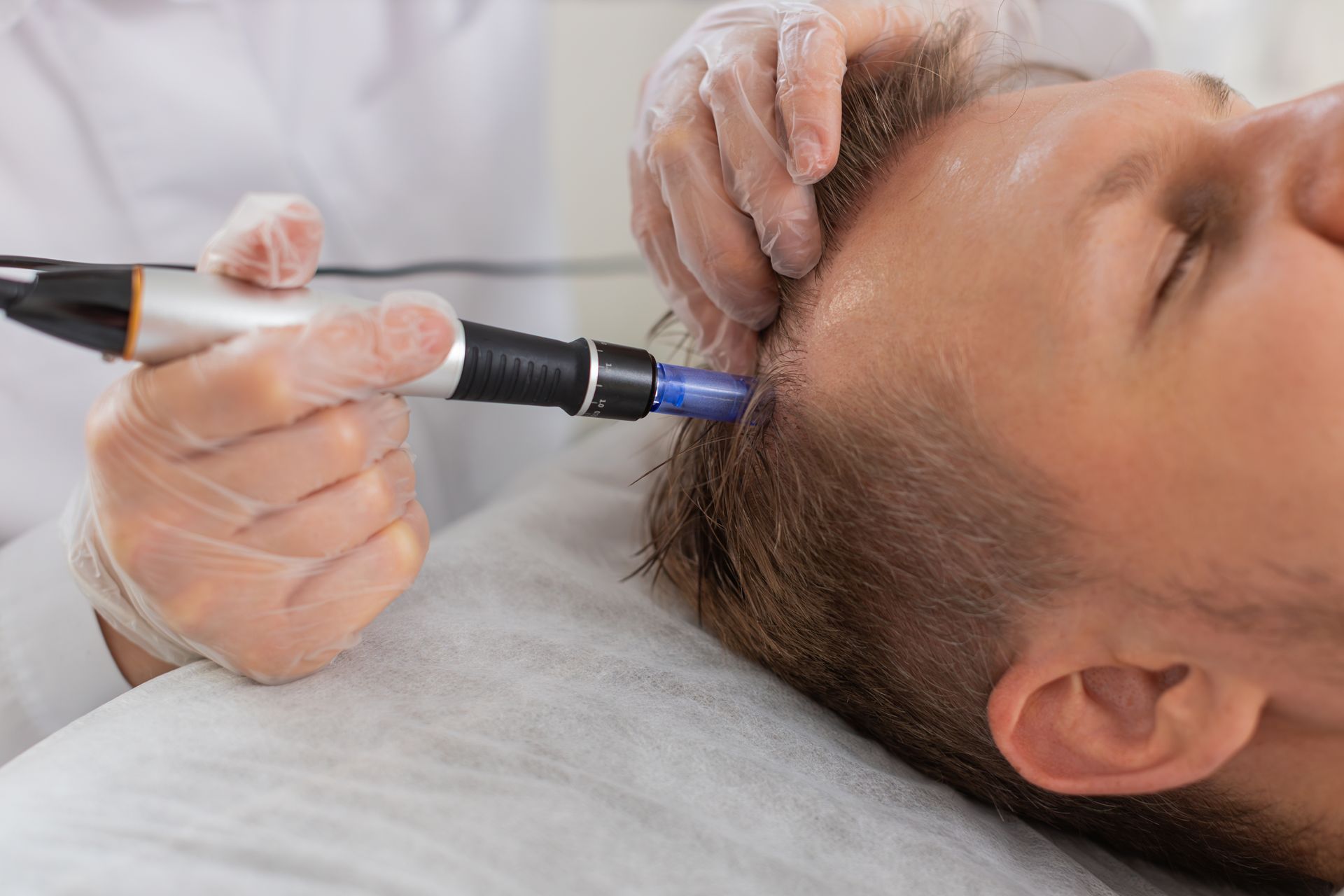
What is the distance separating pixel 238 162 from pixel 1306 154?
1.08 meters

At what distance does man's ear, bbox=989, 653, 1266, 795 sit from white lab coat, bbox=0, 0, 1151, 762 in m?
0.84

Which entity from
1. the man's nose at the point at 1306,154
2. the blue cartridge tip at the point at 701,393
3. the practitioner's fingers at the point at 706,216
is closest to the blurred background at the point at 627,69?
the practitioner's fingers at the point at 706,216

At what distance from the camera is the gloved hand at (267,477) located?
62 cm

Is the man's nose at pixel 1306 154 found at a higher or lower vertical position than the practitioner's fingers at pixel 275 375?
higher

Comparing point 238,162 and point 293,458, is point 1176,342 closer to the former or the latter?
point 293,458

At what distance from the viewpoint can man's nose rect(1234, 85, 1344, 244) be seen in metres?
0.63

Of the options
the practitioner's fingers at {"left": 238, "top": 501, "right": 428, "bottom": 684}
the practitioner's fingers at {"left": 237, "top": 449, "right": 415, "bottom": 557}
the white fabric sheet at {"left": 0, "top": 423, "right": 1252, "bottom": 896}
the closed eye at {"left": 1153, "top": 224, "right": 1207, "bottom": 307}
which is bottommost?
the white fabric sheet at {"left": 0, "top": 423, "right": 1252, "bottom": 896}

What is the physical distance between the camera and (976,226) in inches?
27.8

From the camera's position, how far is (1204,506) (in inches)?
24.7

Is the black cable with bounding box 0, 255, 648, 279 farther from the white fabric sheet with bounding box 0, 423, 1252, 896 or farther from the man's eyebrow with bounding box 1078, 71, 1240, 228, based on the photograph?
the man's eyebrow with bounding box 1078, 71, 1240, 228

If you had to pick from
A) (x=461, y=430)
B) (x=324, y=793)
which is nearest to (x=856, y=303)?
(x=324, y=793)

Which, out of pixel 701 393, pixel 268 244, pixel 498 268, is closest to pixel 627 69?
pixel 498 268

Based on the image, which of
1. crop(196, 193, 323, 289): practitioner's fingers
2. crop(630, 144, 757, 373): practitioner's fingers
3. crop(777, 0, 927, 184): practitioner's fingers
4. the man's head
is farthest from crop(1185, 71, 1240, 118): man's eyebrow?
crop(196, 193, 323, 289): practitioner's fingers

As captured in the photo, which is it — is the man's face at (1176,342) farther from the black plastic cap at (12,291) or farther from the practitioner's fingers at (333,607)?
the black plastic cap at (12,291)
